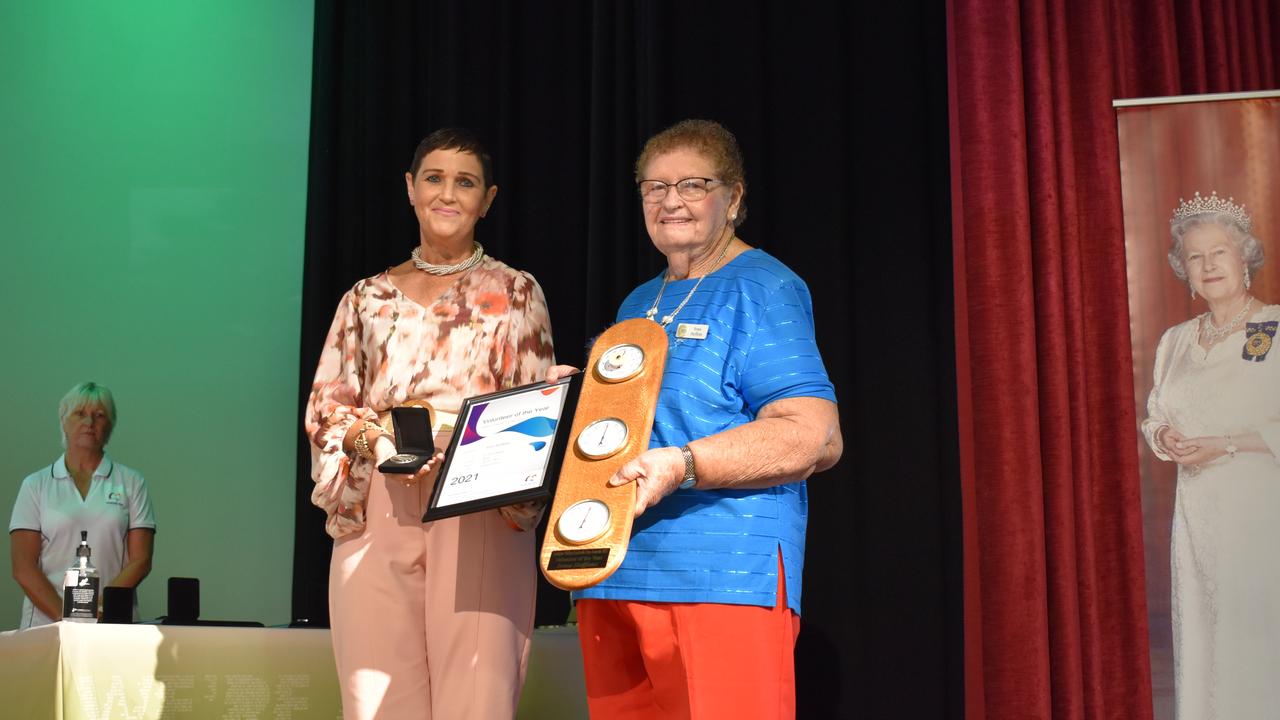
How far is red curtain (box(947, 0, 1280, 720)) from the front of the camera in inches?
111

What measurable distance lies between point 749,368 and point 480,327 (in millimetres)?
646

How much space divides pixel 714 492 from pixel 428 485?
2.08 ft

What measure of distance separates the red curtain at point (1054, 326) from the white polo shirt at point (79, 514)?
10.5ft

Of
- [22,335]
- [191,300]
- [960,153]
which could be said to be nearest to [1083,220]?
[960,153]

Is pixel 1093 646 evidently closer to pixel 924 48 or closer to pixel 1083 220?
pixel 1083 220

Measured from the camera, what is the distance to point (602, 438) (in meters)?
1.99

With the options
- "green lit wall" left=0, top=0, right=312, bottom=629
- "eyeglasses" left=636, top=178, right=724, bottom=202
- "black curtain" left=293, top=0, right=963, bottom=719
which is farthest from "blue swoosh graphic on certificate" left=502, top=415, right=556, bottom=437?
"green lit wall" left=0, top=0, right=312, bottom=629

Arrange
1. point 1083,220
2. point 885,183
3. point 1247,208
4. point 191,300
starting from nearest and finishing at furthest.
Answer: point 1247,208, point 1083,220, point 885,183, point 191,300

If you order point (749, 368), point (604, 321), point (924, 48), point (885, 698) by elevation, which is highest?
point (924, 48)

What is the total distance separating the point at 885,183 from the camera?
3.31 metres

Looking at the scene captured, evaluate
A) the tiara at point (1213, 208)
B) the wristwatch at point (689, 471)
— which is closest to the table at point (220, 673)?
the wristwatch at point (689, 471)

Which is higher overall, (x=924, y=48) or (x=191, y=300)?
(x=924, y=48)

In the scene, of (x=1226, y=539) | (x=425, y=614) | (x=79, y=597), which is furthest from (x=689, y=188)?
(x=79, y=597)

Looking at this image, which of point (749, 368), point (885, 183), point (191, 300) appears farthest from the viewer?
point (191, 300)
